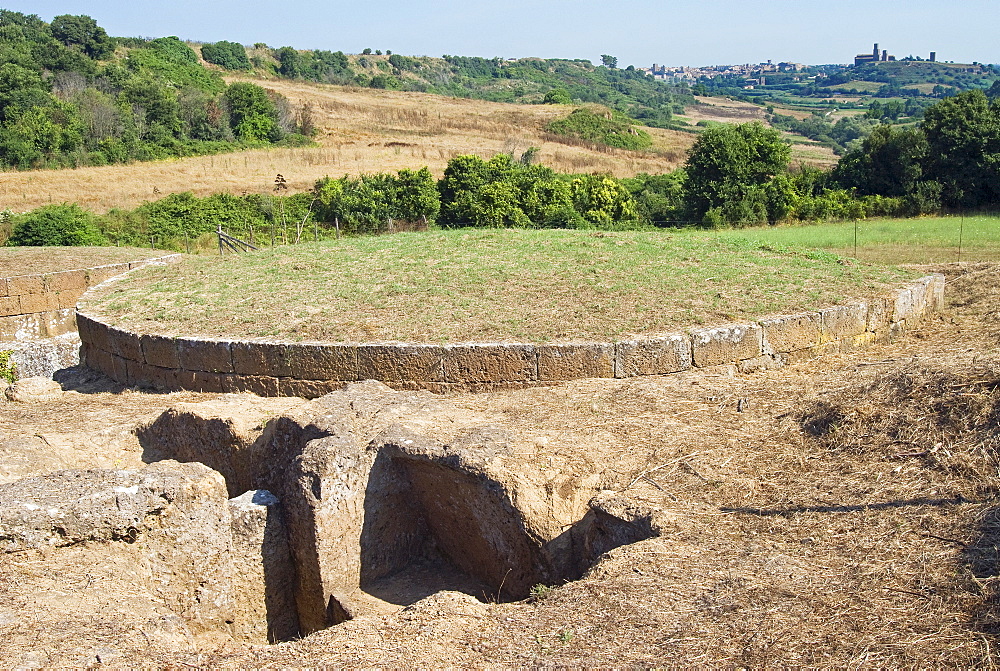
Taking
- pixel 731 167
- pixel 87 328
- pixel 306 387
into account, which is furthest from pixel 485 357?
pixel 731 167

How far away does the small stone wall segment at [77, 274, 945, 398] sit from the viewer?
8.42 meters

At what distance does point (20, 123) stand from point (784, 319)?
39819mm

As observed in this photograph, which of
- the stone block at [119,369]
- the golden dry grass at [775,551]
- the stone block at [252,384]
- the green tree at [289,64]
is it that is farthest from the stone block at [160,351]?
the green tree at [289,64]

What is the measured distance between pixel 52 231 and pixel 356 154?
22.6 metres

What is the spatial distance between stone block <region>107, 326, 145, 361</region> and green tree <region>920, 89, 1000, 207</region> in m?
20.5

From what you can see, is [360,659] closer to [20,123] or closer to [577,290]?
[577,290]

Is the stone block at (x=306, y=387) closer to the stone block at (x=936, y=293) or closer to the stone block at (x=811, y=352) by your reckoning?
the stone block at (x=811, y=352)

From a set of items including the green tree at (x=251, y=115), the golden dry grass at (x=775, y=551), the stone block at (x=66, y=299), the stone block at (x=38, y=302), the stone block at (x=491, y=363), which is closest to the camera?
the golden dry grass at (x=775, y=551)

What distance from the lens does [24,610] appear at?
177 inches

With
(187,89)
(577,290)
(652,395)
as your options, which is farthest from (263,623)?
(187,89)

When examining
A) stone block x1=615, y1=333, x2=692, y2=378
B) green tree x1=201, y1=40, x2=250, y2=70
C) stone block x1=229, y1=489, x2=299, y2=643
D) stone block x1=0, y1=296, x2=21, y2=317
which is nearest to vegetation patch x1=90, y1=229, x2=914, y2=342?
stone block x1=615, y1=333, x2=692, y2=378

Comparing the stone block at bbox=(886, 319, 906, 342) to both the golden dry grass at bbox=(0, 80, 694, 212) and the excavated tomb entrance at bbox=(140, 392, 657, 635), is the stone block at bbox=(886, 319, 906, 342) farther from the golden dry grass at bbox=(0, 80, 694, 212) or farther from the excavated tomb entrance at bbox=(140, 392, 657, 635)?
the golden dry grass at bbox=(0, 80, 694, 212)

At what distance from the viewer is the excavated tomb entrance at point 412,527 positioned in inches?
227

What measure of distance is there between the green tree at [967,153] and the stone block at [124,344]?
67.3 ft
